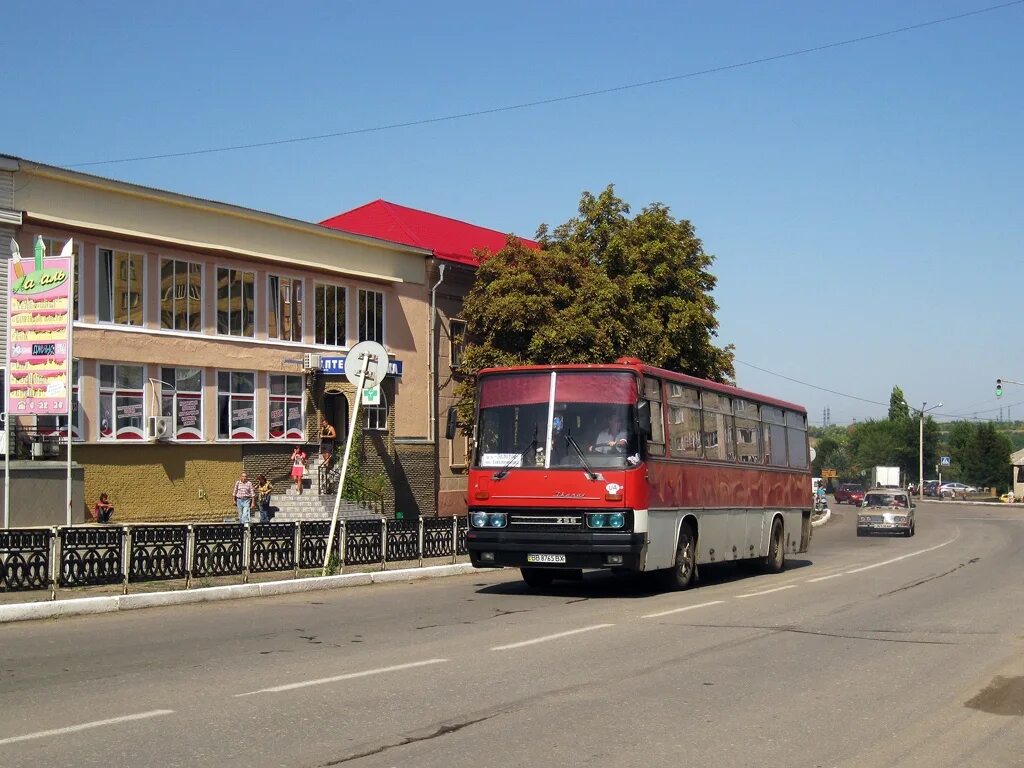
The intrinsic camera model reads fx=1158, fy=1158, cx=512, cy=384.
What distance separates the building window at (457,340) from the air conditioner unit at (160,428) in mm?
12883

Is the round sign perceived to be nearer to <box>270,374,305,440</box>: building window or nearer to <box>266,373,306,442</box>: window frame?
<box>266,373,306,442</box>: window frame

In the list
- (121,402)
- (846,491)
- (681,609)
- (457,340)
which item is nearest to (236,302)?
(121,402)

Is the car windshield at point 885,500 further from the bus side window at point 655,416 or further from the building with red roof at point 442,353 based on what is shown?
the bus side window at point 655,416

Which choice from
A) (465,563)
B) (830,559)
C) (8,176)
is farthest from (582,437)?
(8,176)

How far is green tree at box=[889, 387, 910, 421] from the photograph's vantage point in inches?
6196

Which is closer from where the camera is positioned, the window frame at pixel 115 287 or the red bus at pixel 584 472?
the red bus at pixel 584 472

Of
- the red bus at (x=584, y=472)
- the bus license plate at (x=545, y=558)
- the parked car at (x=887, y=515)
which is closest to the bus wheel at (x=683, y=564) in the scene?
the red bus at (x=584, y=472)

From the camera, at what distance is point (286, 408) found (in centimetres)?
3691

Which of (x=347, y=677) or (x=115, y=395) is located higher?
(x=115, y=395)

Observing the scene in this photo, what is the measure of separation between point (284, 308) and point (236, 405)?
3683 mm

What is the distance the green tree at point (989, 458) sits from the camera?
122438mm

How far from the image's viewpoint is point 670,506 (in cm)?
1709

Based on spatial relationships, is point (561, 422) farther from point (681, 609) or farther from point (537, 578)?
point (537, 578)

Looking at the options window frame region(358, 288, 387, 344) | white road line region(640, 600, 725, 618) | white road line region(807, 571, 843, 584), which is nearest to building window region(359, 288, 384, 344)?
window frame region(358, 288, 387, 344)
